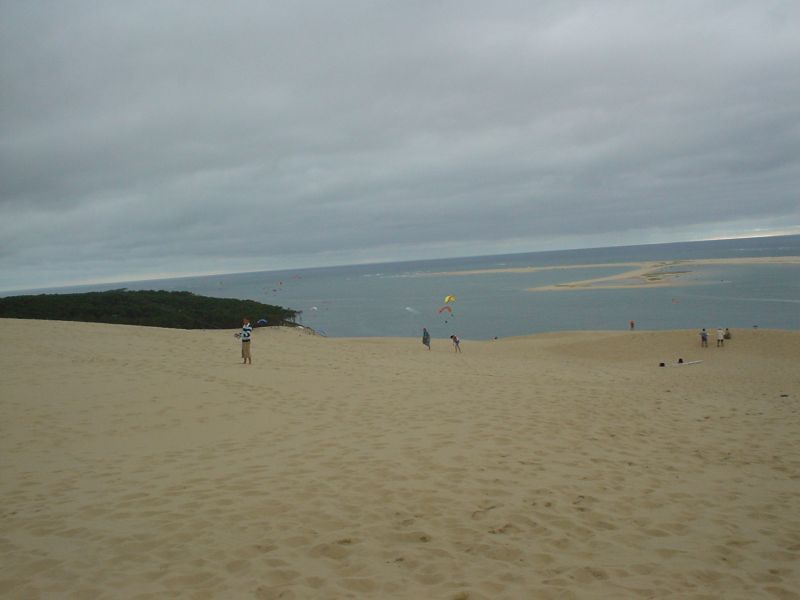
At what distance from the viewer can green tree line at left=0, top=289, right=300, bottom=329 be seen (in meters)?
33.5

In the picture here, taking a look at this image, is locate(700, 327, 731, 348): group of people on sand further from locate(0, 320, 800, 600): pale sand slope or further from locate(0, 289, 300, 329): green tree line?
locate(0, 289, 300, 329): green tree line

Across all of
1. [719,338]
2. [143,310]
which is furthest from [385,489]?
[143,310]

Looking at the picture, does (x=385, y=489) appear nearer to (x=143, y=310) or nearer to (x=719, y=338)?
(x=719, y=338)

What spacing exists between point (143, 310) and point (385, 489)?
114 ft

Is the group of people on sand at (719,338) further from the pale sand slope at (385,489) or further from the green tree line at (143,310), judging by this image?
the green tree line at (143,310)

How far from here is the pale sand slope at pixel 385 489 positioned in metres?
4.31

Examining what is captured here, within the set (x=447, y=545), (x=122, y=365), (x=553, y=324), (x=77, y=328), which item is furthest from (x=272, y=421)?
(x=553, y=324)

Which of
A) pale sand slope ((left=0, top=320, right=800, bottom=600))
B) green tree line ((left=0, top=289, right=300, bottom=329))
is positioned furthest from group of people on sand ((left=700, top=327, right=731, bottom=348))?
green tree line ((left=0, top=289, right=300, bottom=329))

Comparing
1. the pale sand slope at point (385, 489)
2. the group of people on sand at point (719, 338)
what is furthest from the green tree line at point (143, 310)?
the group of people on sand at point (719, 338)

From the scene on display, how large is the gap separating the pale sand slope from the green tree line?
2237 centimetres

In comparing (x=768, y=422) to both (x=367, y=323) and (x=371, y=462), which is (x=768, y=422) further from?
(x=367, y=323)

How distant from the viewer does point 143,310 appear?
36.3 meters

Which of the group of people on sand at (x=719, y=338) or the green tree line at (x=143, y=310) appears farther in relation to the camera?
the green tree line at (x=143, y=310)

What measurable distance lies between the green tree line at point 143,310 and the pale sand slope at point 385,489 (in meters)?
22.4
